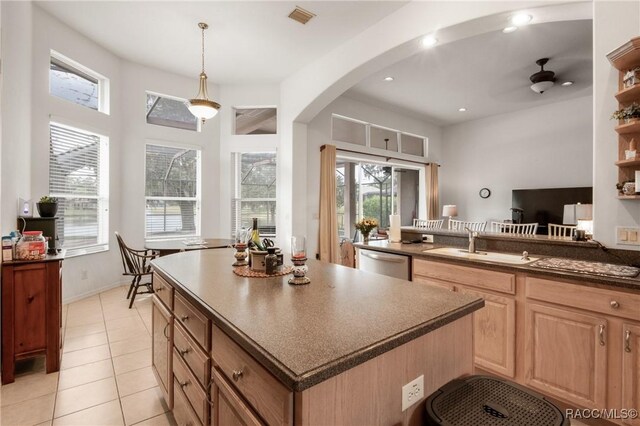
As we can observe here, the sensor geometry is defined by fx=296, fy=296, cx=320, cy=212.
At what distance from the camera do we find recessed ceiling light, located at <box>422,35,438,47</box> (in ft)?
10.1

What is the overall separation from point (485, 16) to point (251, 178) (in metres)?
4.33

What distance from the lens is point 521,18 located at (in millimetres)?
2508

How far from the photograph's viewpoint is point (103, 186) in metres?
4.59

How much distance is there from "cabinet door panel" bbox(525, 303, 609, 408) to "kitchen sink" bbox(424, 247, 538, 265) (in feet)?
1.30

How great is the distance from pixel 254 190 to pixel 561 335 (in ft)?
16.1

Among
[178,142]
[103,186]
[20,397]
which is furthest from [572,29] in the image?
[103,186]

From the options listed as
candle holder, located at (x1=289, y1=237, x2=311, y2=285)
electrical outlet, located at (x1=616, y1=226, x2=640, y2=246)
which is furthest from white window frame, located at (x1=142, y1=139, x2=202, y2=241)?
electrical outlet, located at (x1=616, y1=226, x2=640, y2=246)

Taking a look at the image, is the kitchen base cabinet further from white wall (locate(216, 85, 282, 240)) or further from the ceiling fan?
the ceiling fan

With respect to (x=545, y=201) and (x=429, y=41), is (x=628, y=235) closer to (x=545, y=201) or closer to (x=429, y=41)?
(x=429, y=41)

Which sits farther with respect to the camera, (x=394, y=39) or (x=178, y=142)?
(x=178, y=142)

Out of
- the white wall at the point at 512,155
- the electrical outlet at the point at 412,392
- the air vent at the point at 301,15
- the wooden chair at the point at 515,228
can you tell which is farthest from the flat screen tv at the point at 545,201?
the electrical outlet at the point at 412,392

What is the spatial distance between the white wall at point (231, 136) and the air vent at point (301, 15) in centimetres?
201

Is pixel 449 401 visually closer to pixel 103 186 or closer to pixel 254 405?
pixel 254 405

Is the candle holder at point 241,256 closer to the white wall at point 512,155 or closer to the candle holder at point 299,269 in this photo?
the candle holder at point 299,269
